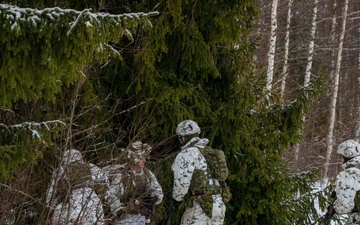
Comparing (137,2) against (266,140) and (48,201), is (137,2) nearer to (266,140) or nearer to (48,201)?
(266,140)

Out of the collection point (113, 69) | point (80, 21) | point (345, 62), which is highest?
point (80, 21)

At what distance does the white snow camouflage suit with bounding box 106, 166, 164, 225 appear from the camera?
5691 mm

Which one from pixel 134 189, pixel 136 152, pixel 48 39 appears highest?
pixel 48 39

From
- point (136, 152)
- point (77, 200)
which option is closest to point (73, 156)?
point (77, 200)

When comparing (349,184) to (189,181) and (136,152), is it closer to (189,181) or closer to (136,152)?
(189,181)

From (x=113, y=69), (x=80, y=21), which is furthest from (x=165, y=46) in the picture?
(x=80, y=21)

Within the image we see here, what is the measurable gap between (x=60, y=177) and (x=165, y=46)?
2.84 meters

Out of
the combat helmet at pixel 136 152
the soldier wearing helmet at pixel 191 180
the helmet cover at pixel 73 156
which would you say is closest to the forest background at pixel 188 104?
the combat helmet at pixel 136 152

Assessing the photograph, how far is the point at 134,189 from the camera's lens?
5.88 meters

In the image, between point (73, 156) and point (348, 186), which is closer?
point (73, 156)

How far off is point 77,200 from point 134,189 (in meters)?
0.79

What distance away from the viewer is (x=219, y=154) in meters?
6.29

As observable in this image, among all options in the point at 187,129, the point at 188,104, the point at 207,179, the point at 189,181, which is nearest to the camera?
the point at 189,181

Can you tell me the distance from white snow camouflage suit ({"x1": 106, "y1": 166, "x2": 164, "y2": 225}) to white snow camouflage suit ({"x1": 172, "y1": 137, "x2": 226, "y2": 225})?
0.26 metres
